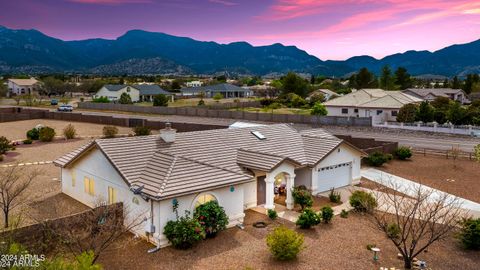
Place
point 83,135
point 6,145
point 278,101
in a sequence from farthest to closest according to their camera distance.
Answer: point 278,101
point 83,135
point 6,145

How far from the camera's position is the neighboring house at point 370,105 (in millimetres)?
59219

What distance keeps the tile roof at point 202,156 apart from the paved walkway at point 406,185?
523 cm

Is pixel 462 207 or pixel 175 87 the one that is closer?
pixel 462 207

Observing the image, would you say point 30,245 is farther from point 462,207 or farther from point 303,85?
point 303,85

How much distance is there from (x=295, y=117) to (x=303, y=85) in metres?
49.5

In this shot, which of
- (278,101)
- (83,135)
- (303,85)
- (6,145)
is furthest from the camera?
(303,85)

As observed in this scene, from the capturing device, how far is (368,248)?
1678 centimetres

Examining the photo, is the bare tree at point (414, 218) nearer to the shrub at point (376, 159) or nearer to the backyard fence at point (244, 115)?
the shrub at point (376, 159)

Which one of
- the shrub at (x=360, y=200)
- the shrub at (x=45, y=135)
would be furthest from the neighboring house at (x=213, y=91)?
the shrub at (x=360, y=200)

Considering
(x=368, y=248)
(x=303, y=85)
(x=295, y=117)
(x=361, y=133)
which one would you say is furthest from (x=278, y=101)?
(x=368, y=248)

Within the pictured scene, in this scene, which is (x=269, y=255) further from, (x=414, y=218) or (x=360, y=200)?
(x=414, y=218)

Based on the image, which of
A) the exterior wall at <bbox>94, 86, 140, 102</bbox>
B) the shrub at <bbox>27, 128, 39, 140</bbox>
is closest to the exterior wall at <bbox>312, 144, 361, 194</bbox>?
the shrub at <bbox>27, 128, 39, 140</bbox>

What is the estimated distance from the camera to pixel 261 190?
74.1ft

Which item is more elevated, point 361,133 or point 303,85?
point 303,85
